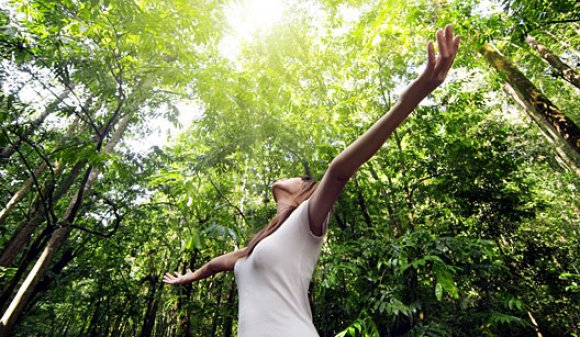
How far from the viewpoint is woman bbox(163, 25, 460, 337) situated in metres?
0.85

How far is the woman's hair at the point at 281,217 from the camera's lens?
1362 millimetres

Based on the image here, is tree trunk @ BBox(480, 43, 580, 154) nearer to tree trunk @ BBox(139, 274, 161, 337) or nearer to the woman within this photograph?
the woman

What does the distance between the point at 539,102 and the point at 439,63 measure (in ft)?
19.1

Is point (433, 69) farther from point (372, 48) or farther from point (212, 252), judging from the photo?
point (212, 252)

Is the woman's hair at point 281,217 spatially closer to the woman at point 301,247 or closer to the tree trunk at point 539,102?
the woman at point 301,247

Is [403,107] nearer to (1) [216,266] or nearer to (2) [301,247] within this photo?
(2) [301,247]

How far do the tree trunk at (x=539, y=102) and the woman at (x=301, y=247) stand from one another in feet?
17.9

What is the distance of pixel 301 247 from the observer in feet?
3.71

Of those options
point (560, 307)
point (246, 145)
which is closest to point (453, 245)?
point (246, 145)

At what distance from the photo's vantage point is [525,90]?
5188 millimetres

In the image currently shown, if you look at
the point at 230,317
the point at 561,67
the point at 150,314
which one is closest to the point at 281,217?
the point at 230,317

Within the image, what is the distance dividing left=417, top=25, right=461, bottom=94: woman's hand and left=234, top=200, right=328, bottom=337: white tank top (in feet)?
1.97

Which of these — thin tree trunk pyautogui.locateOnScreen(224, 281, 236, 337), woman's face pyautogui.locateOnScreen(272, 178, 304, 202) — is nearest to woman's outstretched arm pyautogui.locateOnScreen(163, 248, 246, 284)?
woman's face pyautogui.locateOnScreen(272, 178, 304, 202)

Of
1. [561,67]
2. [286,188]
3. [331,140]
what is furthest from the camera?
[561,67]
